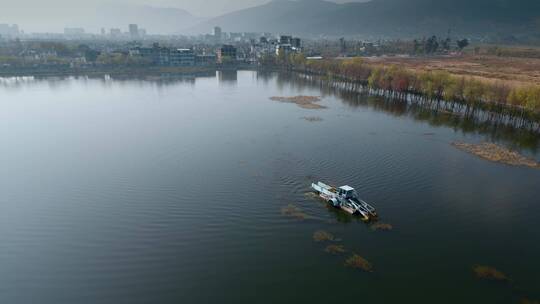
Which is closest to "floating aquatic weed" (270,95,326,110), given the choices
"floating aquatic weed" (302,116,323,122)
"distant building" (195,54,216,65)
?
"floating aquatic weed" (302,116,323,122)

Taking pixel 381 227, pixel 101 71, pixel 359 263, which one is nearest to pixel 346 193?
pixel 381 227

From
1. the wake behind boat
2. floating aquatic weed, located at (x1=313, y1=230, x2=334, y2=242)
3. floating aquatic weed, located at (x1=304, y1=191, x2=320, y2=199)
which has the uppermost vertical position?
the wake behind boat

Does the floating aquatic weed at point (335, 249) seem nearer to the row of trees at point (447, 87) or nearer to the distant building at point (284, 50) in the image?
the row of trees at point (447, 87)

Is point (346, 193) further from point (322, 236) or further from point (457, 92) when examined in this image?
point (457, 92)

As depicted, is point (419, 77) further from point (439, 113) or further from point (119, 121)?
point (119, 121)

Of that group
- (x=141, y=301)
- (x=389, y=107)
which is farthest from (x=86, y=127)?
(x=389, y=107)

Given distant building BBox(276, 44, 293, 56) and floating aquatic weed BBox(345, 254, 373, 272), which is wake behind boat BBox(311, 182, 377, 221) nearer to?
floating aquatic weed BBox(345, 254, 373, 272)
